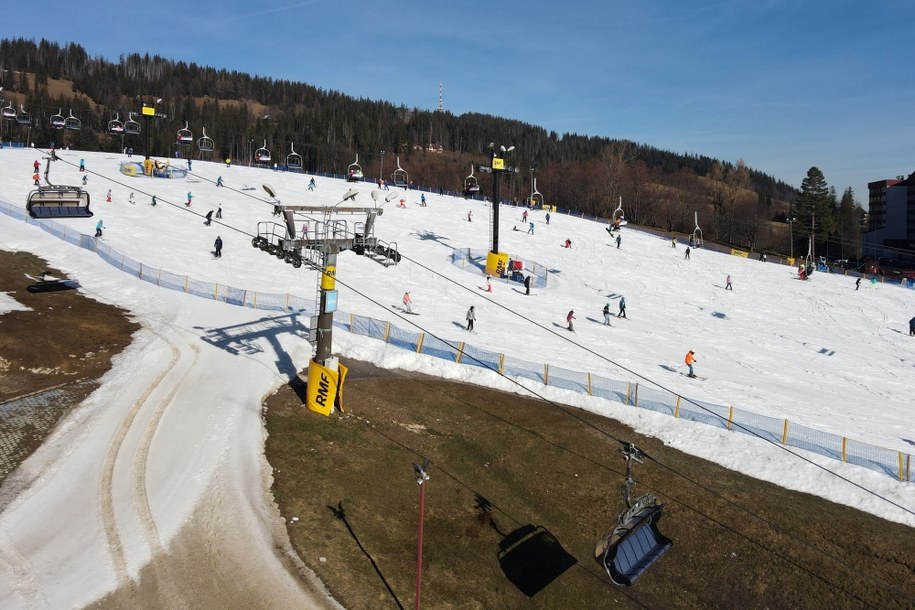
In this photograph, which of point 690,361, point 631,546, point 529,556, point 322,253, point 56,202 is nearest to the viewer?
point 631,546

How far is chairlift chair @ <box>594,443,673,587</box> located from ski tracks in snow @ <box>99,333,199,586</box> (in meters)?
9.25

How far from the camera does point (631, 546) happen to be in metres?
11.9

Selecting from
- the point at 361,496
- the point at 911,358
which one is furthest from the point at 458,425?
the point at 911,358

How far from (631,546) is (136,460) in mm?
12674

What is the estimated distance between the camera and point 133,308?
28422 millimetres

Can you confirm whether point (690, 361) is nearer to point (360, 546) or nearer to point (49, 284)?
point (360, 546)

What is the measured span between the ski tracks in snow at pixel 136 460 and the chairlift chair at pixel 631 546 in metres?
9.25

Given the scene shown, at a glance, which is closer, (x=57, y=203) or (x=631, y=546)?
(x=631, y=546)

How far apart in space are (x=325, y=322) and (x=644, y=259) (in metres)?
41.3

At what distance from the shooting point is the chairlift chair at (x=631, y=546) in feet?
37.9

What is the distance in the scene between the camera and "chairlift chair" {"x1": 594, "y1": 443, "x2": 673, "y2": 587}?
11547 millimetres

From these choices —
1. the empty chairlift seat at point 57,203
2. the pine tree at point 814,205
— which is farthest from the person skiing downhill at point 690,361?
the pine tree at point 814,205

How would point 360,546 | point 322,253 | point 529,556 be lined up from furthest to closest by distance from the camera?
point 322,253 → point 529,556 → point 360,546

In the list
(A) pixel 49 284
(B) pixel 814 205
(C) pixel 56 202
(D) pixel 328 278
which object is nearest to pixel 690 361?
(D) pixel 328 278
